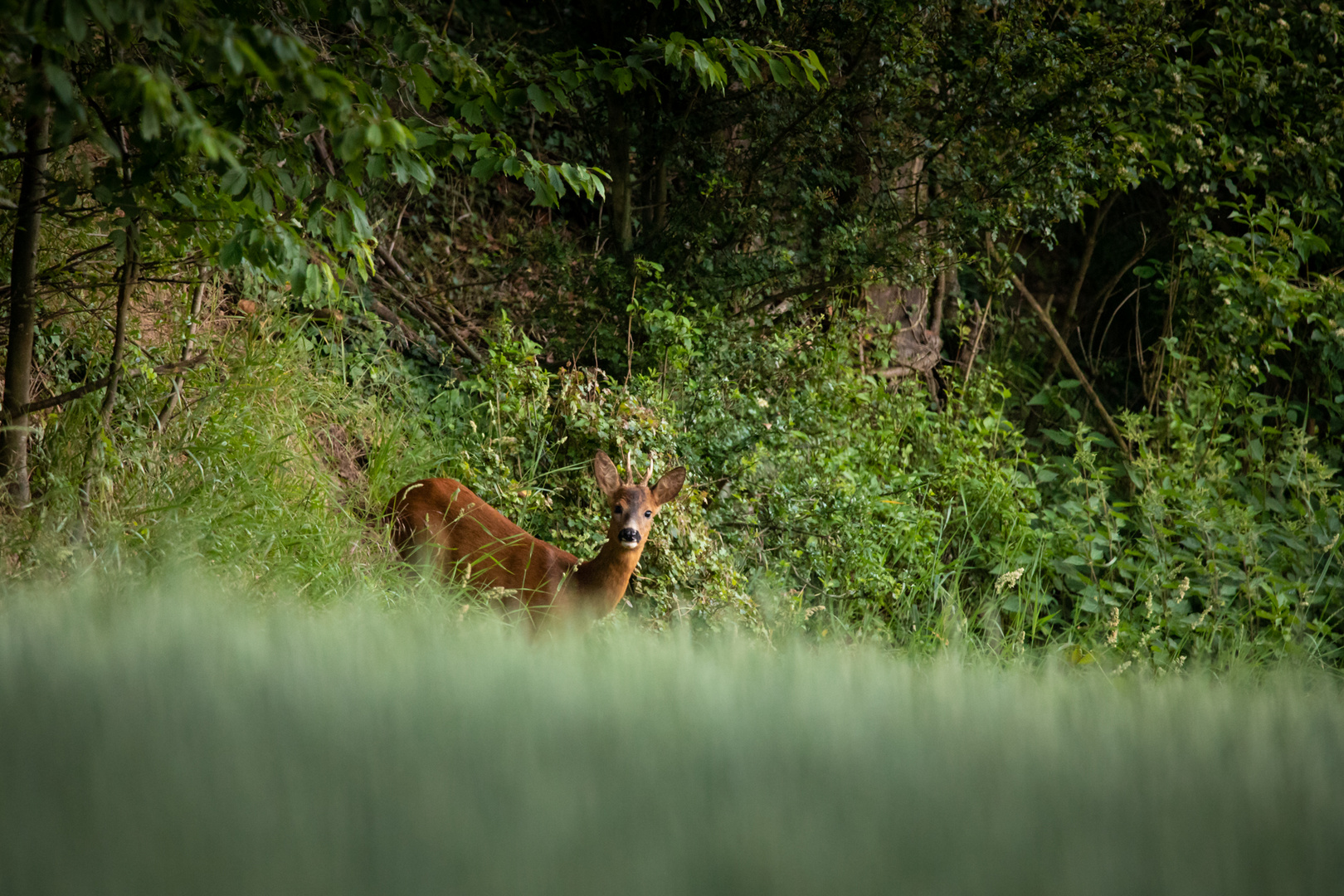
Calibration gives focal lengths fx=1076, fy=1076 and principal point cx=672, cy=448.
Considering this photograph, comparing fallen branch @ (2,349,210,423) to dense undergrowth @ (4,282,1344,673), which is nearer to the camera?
fallen branch @ (2,349,210,423)

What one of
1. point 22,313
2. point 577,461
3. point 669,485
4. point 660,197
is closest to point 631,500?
point 669,485

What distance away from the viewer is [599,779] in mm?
564

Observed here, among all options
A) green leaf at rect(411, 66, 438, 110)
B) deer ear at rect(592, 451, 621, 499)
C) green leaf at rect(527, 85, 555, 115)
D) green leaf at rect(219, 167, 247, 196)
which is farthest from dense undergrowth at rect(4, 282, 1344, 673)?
green leaf at rect(527, 85, 555, 115)

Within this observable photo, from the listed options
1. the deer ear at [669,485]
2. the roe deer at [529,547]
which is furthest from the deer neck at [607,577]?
the deer ear at [669,485]

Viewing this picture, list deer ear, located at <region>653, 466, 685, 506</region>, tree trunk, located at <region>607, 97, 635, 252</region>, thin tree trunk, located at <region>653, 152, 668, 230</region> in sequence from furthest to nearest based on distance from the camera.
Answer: thin tree trunk, located at <region>653, 152, 668, 230</region> → tree trunk, located at <region>607, 97, 635, 252</region> → deer ear, located at <region>653, 466, 685, 506</region>

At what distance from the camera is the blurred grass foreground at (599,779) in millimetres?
481

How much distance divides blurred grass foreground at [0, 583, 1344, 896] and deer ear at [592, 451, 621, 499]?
3341 mm

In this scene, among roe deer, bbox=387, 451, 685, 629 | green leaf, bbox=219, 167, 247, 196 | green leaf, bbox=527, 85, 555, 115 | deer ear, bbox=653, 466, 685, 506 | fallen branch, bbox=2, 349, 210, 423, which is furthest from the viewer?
deer ear, bbox=653, 466, 685, 506

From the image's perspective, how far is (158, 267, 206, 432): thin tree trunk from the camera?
13.1ft

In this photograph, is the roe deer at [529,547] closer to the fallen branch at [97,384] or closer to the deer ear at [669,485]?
the deer ear at [669,485]

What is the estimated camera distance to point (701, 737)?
0.65 meters

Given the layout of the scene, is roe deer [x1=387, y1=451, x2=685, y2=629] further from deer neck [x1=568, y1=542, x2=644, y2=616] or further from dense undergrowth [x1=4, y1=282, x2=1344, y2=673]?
dense undergrowth [x1=4, y1=282, x2=1344, y2=673]

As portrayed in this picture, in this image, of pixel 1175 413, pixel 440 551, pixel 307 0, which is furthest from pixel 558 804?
pixel 1175 413

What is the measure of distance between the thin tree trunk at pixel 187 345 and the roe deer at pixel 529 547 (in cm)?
92
